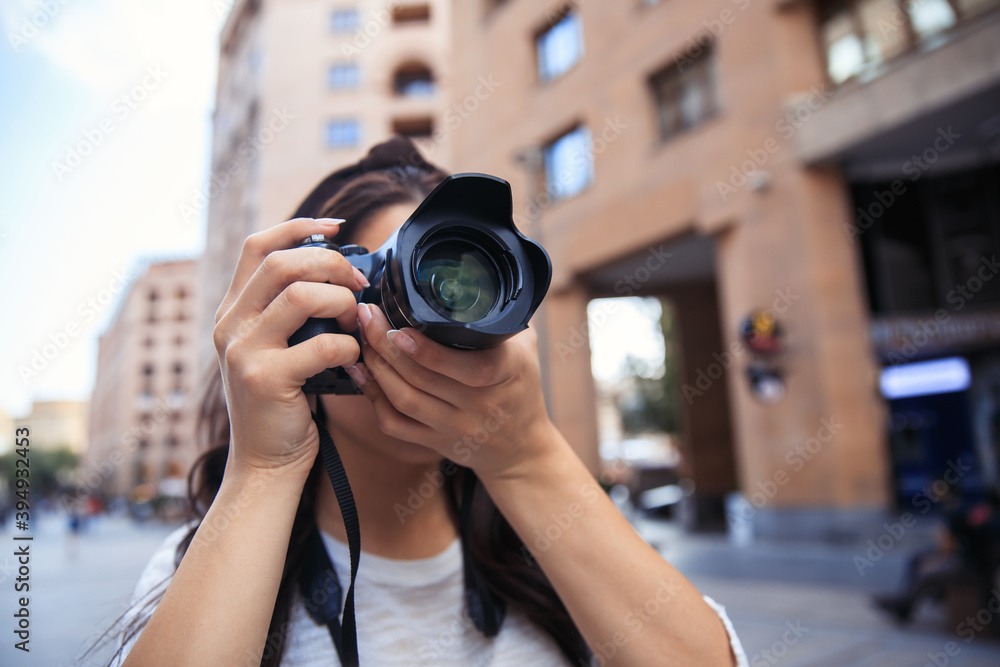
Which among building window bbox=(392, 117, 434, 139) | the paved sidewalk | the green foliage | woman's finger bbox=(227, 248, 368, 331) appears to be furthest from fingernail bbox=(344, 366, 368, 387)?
building window bbox=(392, 117, 434, 139)

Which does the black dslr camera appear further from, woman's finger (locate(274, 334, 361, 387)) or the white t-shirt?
the white t-shirt

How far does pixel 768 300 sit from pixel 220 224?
35.9 metres

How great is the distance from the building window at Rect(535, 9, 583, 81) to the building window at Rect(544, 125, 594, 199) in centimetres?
147

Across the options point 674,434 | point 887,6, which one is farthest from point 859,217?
point 674,434

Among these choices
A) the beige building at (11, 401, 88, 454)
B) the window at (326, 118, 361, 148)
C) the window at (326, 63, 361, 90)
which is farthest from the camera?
the window at (326, 63, 361, 90)

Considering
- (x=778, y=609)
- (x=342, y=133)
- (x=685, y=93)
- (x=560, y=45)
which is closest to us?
(x=778, y=609)

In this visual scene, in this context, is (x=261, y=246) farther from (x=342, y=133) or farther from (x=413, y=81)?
(x=413, y=81)

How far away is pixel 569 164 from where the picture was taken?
13.5 metres

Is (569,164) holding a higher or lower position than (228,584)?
higher

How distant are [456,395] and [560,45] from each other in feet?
47.8

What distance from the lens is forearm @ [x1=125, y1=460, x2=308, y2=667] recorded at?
29.0 inches

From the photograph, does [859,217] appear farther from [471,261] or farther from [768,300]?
[471,261]

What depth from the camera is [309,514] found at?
1.12m

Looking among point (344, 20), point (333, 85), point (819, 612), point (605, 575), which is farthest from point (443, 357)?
point (344, 20)
